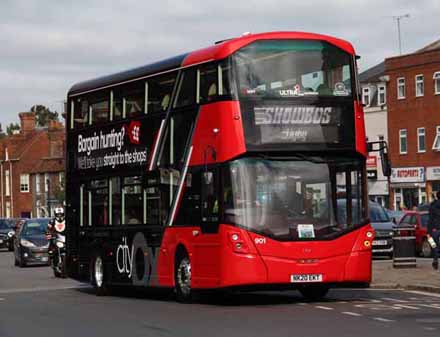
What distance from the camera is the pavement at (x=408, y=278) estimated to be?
2400 centimetres

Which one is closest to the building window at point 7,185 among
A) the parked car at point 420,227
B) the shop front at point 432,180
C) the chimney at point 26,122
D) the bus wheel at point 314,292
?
the chimney at point 26,122


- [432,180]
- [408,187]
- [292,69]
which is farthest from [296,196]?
[408,187]

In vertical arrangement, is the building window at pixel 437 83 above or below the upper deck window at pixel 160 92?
above

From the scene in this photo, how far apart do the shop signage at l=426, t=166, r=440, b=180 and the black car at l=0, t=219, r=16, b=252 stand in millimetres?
26293

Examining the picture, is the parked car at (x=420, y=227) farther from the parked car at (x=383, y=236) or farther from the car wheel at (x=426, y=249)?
the parked car at (x=383, y=236)

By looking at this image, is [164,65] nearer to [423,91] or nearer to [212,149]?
[212,149]

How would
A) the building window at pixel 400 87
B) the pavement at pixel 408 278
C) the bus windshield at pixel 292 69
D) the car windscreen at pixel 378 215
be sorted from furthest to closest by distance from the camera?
the building window at pixel 400 87 < the car windscreen at pixel 378 215 < the pavement at pixel 408 278 < the bus windshield at pixel 292 69

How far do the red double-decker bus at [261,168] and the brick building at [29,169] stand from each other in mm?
94846

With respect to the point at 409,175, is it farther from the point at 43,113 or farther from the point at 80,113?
the point at 43,113

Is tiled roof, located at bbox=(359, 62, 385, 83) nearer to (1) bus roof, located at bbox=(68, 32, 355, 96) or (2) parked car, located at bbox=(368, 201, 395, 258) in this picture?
(2) parked car, located at bbox=(368, 201, 395, 258)

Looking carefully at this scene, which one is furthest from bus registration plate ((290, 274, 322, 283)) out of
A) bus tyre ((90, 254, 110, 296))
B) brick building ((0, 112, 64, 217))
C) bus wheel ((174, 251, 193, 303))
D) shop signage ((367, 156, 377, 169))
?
brick building ((0, 112, 64, 217))

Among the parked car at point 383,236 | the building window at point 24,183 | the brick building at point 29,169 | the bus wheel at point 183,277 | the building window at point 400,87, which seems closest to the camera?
the bus wheel at point 183,277

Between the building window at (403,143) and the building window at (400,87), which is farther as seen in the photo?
the building window at (400,87)

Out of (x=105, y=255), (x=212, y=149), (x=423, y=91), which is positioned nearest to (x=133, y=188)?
(x=105, y=255)
